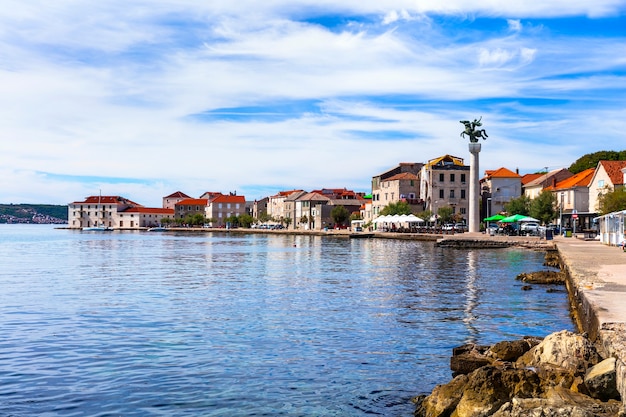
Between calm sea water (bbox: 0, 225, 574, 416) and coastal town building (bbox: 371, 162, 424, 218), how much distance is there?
260 feet

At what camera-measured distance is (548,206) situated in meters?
88.3

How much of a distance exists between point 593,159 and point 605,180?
38268 mm

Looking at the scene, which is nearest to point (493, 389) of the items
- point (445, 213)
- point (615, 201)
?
point (615, 201)

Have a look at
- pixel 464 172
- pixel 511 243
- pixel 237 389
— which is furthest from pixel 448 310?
pixel 464 172

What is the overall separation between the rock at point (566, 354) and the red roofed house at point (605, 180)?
66592 millimetres

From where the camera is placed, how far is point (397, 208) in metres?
106

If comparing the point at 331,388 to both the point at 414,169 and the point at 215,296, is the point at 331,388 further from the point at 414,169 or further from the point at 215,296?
the point at 414,169

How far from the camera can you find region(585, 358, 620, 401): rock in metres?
9.17

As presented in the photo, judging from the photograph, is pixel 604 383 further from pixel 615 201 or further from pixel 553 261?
pixel 615 201

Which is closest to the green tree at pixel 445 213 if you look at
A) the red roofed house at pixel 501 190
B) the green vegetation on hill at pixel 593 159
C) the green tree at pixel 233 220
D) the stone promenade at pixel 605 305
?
the red roofed house at pixel 501 190

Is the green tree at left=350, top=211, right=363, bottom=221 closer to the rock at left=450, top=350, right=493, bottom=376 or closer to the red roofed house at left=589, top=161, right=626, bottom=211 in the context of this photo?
the red roofed house at left=589, top=161, right=626, bottom=211

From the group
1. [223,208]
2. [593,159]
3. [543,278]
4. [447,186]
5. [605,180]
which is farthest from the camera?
[223,208]

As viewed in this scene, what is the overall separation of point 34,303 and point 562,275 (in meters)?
23.8

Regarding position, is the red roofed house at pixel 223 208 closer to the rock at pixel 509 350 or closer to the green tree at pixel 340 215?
the green tree at pixel 340 215
